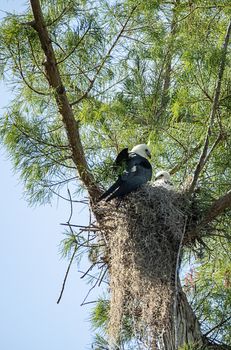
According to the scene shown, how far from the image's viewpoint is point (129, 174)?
4047 mm

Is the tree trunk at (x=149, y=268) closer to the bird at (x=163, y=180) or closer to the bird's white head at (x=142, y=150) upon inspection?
the bird at (x=163, y=180)

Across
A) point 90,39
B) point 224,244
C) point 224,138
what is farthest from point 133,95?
point 224,244

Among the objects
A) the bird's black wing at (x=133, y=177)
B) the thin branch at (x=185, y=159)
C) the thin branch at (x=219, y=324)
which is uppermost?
the thin branch at (x=185, y=159)

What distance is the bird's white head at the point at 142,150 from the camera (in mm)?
4348

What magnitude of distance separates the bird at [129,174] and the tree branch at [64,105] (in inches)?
5.7

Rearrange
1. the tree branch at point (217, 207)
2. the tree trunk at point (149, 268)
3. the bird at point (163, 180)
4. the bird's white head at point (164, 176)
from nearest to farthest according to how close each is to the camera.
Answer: the tree trunk at point (149, 268), the tree branch at point (217, 207), the bird at point (163, 180), the bird's white head at point (164, 176)

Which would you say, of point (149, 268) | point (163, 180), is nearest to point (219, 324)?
point (149, 268)

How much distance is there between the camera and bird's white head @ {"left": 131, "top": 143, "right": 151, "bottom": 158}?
14.3 ft

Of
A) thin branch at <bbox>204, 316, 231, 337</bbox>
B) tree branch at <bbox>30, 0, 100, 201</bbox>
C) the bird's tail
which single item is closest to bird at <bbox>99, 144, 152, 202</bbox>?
the bird's tail

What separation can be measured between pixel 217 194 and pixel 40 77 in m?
1.22

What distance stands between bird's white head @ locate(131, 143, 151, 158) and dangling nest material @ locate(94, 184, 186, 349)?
39 centimetres

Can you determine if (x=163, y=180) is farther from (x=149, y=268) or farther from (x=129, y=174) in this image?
(x=149, y=268)

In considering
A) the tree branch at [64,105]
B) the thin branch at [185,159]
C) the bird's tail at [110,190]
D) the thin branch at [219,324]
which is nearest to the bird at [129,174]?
the bird's tail at [110,190]

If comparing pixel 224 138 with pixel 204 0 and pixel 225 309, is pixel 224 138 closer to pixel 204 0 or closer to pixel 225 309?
pixel 225 309
